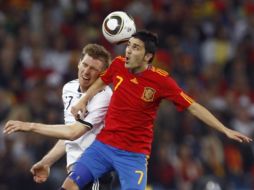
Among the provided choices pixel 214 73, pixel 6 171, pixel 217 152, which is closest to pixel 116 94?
pixel 6 171

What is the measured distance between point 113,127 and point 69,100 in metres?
0.66

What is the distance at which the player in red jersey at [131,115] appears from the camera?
362 inches

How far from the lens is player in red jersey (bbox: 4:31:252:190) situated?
9195 mm

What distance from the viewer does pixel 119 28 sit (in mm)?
9492

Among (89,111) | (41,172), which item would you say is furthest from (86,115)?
(41,172)

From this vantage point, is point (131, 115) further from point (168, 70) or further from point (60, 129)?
point (168, 70)

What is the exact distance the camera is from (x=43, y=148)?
13766 mm

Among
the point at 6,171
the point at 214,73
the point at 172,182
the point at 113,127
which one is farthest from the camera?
the point at 214,73

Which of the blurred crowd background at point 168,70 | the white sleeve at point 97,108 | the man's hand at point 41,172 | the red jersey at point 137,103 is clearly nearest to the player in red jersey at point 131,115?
the red jersey at point 137,103

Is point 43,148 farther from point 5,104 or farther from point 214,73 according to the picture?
point 214,73

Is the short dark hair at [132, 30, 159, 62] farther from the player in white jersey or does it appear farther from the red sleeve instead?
the player in white jersey

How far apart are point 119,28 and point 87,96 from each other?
2.39 feet

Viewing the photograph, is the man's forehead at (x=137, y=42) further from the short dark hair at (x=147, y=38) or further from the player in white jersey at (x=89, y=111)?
the player in white jersey at (x=89, y=111)

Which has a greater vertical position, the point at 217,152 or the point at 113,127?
the point at 113,127
